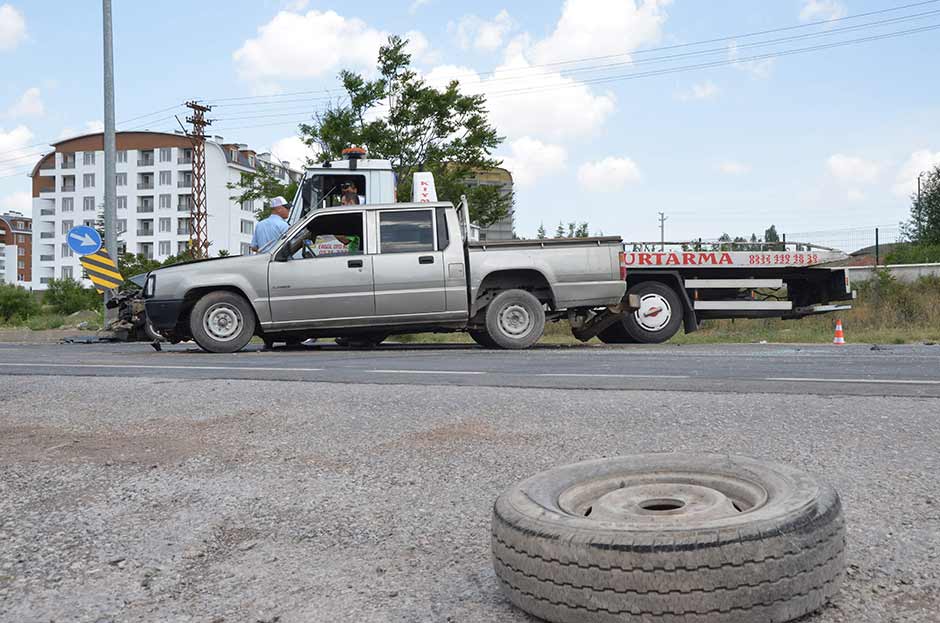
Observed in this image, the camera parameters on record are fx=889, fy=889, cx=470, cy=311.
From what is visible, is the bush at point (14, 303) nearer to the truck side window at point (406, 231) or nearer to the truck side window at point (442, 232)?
the truck side window at point (406, 231)

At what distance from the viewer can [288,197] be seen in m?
22.1

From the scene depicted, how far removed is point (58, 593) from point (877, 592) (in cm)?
240

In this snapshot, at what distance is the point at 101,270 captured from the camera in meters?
18.0

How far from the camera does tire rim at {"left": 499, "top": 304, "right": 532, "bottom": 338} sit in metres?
11.5

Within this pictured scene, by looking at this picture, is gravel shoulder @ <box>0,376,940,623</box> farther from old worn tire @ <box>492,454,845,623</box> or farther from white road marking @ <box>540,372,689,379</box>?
white road marking @ <box>540,372,689,379</box>

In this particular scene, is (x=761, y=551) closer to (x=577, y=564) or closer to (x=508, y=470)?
(x=577, y=564)

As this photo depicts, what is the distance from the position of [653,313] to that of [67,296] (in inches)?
1112

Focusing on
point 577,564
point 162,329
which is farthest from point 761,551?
point 162,329

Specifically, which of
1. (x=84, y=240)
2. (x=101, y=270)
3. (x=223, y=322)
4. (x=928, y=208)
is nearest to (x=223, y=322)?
(x=223, y=322)

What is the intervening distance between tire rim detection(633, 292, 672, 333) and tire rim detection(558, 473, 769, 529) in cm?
1025

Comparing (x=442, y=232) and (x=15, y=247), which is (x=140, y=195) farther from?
(x=442, y=232)

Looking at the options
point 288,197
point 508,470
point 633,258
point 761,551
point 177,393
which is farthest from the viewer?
point 288,197

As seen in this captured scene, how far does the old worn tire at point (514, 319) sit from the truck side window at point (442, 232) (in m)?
0.96

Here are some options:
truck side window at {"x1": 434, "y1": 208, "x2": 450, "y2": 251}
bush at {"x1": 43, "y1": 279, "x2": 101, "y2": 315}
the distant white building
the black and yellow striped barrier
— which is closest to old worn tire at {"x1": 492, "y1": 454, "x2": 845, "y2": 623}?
truck side window at {"x1": 434, "y1": 208, "x2": 450, "y2": 251}
